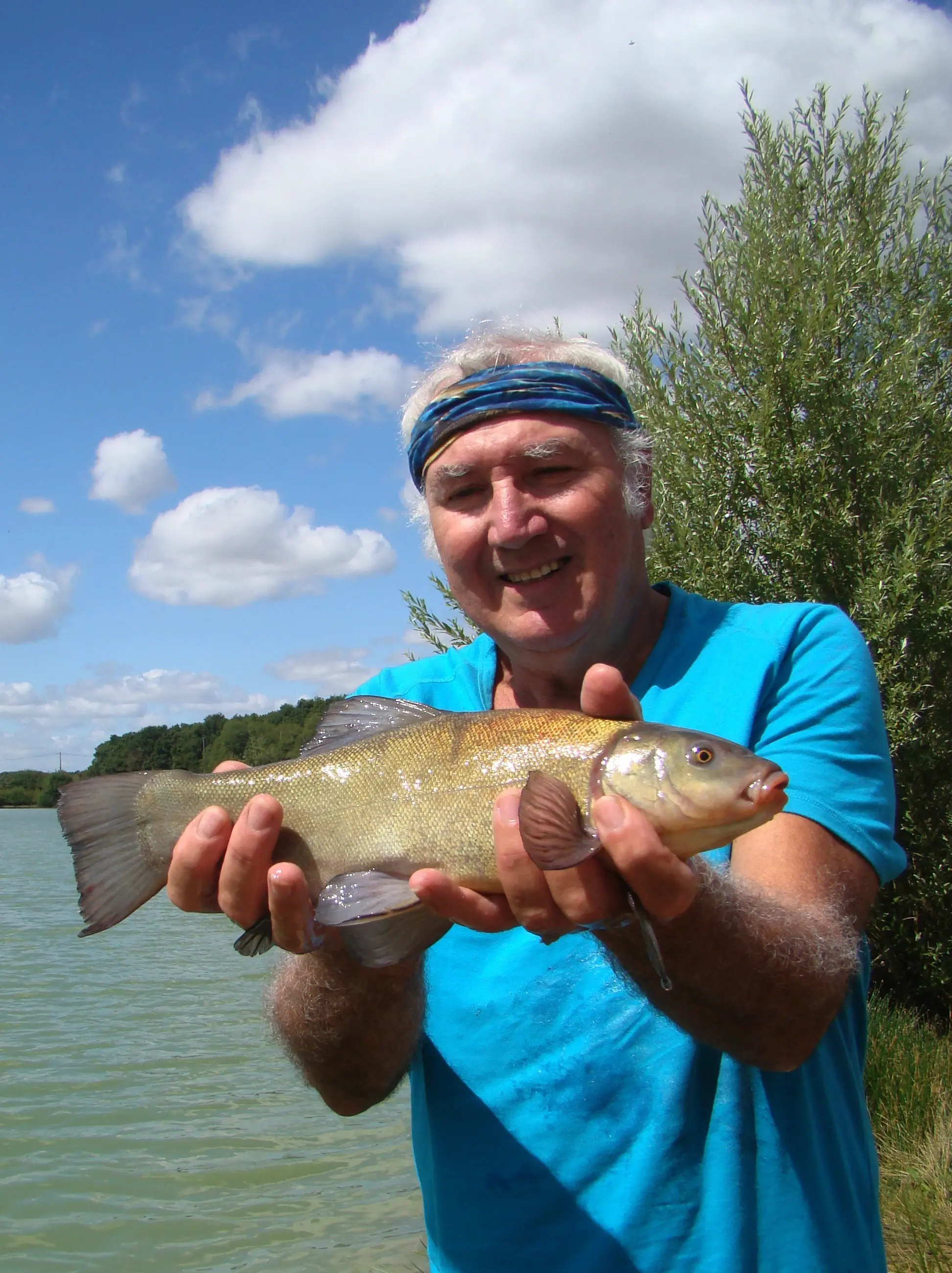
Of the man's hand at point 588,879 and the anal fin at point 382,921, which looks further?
the anal fin at point 382,921

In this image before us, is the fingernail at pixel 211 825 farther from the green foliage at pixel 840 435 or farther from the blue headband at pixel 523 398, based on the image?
the green foliage at pixel 840 435

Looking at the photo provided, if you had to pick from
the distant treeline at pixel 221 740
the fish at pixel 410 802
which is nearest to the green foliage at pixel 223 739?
the distant treeline at pixel 221 740

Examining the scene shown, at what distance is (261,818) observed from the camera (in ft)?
7.63

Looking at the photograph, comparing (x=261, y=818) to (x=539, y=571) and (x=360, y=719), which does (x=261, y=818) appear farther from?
(x=539, y=571)

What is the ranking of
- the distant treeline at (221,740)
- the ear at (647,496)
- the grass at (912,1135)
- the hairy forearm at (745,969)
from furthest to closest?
A: the distant treeline at (221,740) < the grass at (912,1135) < the ear at (647,496) < the hairy forearm at (745,969)

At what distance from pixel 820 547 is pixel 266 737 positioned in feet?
202

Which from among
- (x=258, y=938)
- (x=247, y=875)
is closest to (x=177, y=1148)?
(x=258, y=938)

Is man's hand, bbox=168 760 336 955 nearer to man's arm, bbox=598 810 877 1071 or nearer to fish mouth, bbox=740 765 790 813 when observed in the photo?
man's arm, bbox=598 810 877 1071

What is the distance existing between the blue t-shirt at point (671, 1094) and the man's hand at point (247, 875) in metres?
0.48

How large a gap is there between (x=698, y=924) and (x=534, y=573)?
1159 mm

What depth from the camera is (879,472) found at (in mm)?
8688

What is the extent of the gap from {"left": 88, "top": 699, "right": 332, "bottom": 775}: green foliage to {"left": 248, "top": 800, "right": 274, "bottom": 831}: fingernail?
5045 cm

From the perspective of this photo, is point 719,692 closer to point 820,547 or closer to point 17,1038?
point 820,547

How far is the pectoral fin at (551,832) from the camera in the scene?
1.90 meters
